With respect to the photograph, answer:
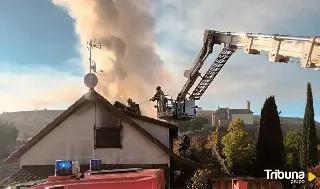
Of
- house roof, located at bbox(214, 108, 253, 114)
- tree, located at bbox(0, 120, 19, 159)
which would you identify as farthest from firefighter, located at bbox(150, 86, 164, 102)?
house roof, located at bbox(214, 108, 253, 114)

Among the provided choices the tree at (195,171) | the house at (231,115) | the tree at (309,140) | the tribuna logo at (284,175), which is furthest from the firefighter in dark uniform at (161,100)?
the house at (231,115)

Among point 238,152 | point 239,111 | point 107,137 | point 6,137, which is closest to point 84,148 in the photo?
point 107,137

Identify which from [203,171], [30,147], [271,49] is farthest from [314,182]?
[30,147]

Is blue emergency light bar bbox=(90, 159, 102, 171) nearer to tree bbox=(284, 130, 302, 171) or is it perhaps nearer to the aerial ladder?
the aerial ladder

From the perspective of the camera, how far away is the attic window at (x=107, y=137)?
782 inches

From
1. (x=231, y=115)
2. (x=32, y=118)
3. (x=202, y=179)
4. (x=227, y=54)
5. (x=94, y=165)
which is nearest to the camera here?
(x=94, y=165)

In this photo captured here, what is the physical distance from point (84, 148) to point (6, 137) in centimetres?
5318

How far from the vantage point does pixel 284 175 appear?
104ft

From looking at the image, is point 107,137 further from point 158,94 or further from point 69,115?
point 158,94

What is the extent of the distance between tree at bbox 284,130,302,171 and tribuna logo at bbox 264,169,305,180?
3.63 meters

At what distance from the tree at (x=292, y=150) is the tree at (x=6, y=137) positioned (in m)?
46.7

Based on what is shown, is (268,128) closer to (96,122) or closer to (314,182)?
(314,182)

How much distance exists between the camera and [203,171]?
2747 centimetres

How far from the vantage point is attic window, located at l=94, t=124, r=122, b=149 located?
19.9 metres
